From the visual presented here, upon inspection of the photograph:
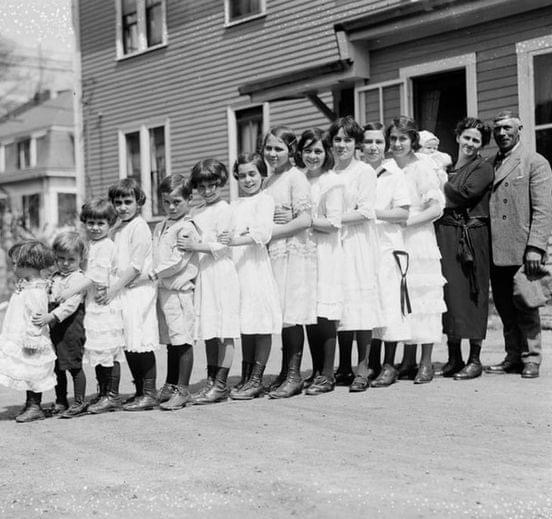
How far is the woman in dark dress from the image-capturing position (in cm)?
686

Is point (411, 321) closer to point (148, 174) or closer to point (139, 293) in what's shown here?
point (139, 293)

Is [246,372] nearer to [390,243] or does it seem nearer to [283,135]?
[390,243]

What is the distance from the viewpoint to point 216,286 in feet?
20.8

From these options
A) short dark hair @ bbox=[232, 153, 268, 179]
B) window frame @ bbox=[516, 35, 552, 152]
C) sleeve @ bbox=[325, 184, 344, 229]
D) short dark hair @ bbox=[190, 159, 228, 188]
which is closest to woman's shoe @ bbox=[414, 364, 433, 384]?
sleeve @ bbox=[325, 184, 344, 229]

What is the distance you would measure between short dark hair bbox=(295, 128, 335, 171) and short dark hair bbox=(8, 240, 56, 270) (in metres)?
1.91

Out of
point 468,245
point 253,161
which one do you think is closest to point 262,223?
point 253,161

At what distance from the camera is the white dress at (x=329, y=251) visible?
638cm

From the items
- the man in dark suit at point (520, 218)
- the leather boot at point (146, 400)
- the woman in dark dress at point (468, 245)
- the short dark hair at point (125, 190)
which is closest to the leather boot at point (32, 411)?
the leather boot at point (146, 400)

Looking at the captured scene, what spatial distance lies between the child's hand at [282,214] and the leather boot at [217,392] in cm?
114

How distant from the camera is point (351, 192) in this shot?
6469 millimetres

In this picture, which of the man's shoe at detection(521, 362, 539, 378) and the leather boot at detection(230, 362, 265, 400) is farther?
Result: the man's shoe at detection(521, 362, 539, 378)

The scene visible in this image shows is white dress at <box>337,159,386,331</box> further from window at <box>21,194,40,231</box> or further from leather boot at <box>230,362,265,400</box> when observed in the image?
window at <box>21,194,40,231</box>

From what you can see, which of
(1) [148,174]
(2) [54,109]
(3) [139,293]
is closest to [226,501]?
(3) [139,293]

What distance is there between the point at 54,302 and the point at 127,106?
13508mm
